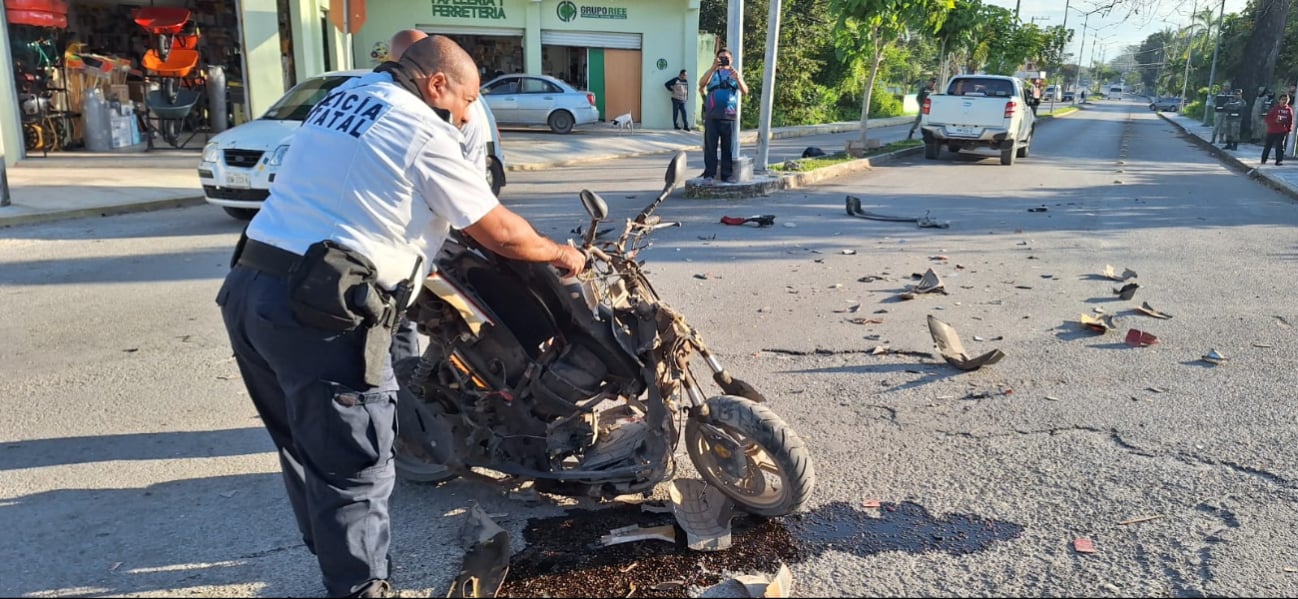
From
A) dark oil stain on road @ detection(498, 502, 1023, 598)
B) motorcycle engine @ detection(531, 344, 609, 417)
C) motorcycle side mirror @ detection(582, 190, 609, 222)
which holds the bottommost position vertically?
dark oil stain on road @ detection(498, 502, 1023, 598)

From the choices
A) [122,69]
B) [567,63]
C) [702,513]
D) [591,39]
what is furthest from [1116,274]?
[567,63]

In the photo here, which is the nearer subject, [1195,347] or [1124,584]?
[1124,584]

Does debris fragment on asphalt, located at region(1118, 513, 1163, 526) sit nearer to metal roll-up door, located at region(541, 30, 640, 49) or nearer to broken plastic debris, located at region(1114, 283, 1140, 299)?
broken plastic debris, located at region(1114, 283, 1140, 299)

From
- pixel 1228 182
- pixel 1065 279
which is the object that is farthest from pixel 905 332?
pixel 1228 182

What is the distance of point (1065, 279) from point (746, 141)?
16.8 m

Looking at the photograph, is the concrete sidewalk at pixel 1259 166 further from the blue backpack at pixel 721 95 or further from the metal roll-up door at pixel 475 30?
the metal roll-up door at pixel 475 30

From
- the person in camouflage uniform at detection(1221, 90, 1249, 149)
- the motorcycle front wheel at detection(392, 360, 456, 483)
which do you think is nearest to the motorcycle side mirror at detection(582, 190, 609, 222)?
the motorcycle front wheel at detection(392, 360, 456, 483)

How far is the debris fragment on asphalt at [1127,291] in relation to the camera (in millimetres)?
6906

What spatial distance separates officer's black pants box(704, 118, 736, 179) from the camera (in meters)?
12.0

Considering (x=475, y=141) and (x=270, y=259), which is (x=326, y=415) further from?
(x=475, y=141)

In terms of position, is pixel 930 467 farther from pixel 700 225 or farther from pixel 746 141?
pixel 746 141

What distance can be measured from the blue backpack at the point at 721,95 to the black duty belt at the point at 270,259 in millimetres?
9714

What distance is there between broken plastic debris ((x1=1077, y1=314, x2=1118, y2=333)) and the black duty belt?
17.8 feet

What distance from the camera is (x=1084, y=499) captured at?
12.0 feet
